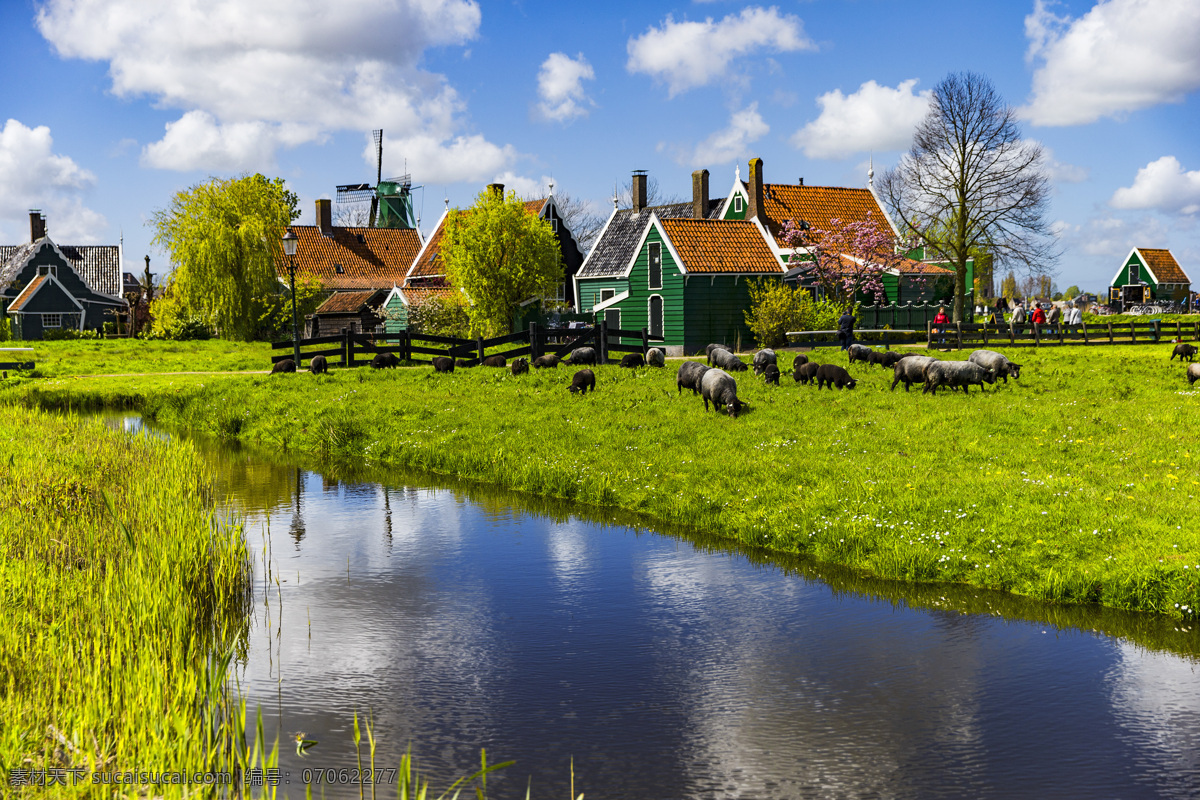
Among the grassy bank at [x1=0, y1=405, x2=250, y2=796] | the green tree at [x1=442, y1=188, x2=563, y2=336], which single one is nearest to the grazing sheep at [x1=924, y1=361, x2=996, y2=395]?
the grassy bank at [x1=0, y1=405, x2=250, y2=796]

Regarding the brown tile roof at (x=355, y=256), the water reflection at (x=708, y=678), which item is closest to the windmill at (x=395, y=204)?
the brown tile roof at (x=355, y=256)

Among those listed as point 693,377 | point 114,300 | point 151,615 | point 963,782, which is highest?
point 114,300

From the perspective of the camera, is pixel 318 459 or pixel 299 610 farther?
pixel 318 459

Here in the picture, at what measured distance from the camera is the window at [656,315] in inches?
1951

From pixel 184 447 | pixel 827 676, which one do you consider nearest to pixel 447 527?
pixel 184 447

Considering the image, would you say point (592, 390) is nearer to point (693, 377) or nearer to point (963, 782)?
point (693, 377)

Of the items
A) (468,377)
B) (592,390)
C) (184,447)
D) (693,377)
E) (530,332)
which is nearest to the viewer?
(184,447)

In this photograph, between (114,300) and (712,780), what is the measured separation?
298 ft

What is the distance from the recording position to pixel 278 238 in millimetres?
61875

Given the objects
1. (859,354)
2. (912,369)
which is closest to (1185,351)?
(859,354)

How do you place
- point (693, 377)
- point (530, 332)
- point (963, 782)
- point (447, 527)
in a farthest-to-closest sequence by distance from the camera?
point (530, 332), point (693, 377), point (447, 527), point (963, 782)

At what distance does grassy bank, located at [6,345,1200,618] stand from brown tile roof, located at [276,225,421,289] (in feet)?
145

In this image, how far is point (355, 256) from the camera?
75875mm

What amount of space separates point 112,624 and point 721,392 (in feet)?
47.8
